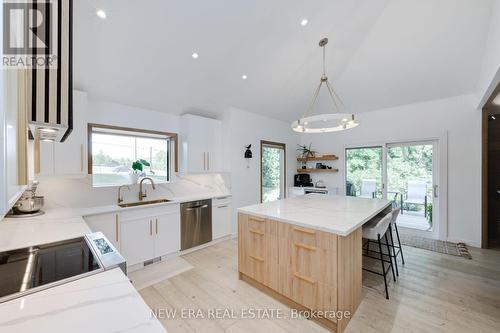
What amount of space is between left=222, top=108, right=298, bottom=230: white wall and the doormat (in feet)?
9.54

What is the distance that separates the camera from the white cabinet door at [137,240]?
8.99ft

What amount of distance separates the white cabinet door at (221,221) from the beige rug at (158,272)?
0.79 m

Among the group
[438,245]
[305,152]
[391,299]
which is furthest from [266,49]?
[438,245]

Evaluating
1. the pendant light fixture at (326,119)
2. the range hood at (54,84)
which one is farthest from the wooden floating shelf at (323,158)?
the range hood at (54,84)

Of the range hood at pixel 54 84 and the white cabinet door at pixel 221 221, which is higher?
the range hood at pixel 54 84

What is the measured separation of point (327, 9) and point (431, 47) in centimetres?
177

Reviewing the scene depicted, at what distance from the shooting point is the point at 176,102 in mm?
3473

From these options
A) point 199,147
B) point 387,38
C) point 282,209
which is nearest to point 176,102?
point 199,147

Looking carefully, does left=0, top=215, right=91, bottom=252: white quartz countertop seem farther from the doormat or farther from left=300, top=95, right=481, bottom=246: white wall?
left=300, top=95, right=481, bottom=246: white wall

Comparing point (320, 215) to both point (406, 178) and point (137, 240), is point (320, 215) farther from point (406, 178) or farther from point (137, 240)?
point (406, 178)

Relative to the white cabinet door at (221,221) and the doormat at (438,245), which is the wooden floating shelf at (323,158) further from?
the white cabinet door at (221,221)

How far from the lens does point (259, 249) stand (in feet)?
7.64

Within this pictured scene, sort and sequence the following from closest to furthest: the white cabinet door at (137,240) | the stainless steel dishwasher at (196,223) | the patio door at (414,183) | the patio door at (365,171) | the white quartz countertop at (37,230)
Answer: the white quartz countertop at (37,230) < the white cabinet door at (137,240) < the stainless steel dishwasher at (196,223) < the patio door at (414,183) < the patio door at (365,171)

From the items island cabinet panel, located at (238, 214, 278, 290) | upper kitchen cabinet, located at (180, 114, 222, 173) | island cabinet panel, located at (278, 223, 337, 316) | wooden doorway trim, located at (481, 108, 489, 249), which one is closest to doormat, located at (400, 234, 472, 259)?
wooden doorway trim, located at (481, 108, 489, 249)
